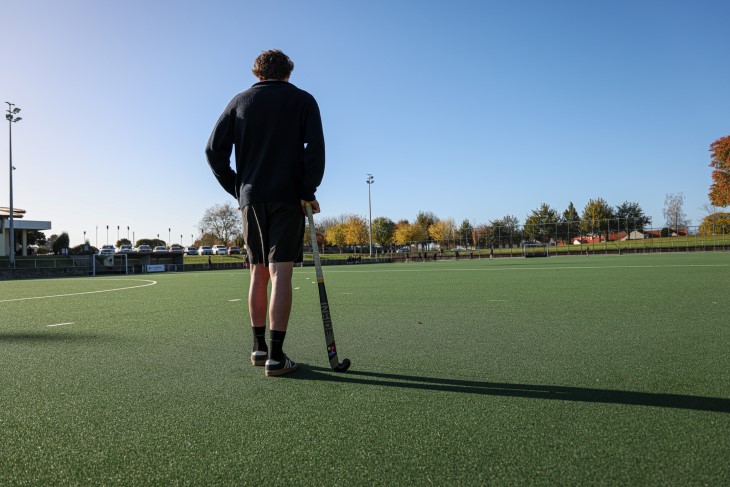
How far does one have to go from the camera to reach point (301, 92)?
3.42 m

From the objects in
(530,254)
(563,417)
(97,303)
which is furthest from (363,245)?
(563,417)

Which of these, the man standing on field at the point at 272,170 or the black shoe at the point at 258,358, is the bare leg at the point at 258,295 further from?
the black shoe at the point at 258,358

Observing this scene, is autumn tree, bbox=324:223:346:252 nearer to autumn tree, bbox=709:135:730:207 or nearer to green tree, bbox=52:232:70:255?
green tree, bbox=52:232:70:255

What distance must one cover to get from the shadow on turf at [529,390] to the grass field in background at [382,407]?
0.04 ft

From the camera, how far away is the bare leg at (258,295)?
134 inches

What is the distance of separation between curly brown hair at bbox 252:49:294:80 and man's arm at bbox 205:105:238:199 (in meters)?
0.35

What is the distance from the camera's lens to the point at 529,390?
2.49 m

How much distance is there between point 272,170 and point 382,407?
5.84 ft

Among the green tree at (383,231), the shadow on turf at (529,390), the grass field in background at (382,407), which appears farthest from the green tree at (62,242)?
the shadow on turf at (529,390)

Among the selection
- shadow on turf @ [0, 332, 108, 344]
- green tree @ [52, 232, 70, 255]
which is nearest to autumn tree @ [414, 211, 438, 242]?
Answer: green tree @ [52, 232, 70, 255]

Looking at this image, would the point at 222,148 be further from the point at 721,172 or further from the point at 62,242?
the point at 62,242

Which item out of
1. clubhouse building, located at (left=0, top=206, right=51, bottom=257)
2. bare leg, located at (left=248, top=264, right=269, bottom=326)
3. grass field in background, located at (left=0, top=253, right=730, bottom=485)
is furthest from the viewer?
clubhouse building, located at (left=0, top=206, right=51, bottom=257)

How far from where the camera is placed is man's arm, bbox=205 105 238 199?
3.49 m

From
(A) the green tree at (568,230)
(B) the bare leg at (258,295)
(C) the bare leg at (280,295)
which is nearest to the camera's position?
(C) the bare leg at (280,295)
